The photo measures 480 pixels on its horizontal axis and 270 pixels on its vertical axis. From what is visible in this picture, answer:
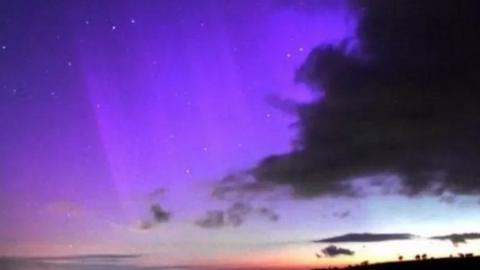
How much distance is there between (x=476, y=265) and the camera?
321ft

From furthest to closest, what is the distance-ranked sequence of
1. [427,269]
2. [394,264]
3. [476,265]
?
[394,264]
[427,269]
[476,265]

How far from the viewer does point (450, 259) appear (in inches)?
4338

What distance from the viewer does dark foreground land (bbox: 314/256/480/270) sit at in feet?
328

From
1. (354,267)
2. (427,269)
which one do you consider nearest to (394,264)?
(354,267)

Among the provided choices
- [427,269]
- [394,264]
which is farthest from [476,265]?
[394,264]

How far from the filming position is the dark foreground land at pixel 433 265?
100.0 meters

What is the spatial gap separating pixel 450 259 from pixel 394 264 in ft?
42.8

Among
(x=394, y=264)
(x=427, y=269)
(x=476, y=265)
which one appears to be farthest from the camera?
(x=394, y=264)

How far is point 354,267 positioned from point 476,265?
30326mm

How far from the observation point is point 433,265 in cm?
10794

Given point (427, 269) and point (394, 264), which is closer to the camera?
point (427, 269)

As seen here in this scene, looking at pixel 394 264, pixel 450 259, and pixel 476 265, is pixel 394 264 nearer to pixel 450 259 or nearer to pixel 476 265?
pixel 450 259

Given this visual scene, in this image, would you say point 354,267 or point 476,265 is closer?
point 476,265

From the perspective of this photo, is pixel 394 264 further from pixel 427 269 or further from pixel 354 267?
pixel 427 269
